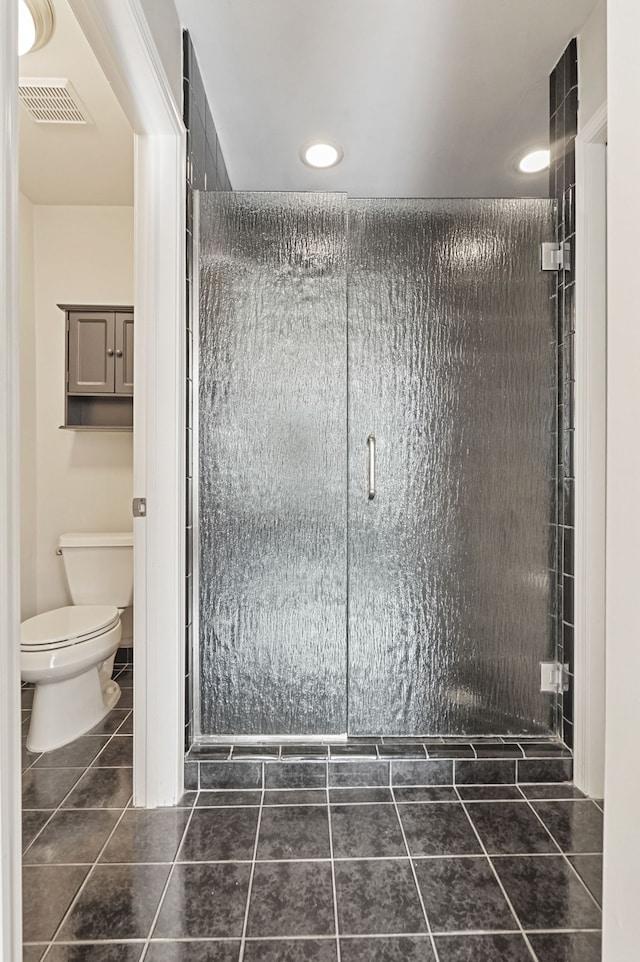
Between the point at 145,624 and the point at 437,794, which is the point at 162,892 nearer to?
the point at 145,624

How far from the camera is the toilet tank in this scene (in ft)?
9.20

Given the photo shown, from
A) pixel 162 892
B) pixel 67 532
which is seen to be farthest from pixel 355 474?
pixel 67 532

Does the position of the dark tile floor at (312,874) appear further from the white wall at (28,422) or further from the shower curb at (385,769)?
the white wall at (28,422)

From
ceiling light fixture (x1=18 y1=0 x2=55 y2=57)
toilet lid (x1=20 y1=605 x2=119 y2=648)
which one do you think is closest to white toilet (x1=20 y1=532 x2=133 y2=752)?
toilet lid (x1=20 y1=605 x2=119 y2=648)

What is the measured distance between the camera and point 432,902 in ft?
4.28

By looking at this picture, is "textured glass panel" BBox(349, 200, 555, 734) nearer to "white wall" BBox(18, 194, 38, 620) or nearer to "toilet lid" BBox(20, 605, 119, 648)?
"toilet lid" BBox(20, 605, 119, 648)

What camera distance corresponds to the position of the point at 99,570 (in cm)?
281

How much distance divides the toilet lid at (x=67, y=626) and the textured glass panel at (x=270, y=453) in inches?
24.4

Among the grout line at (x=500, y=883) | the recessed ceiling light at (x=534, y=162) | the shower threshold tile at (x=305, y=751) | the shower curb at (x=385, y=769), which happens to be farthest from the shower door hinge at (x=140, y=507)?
the recessed ceiling light at (x=534, y=162)

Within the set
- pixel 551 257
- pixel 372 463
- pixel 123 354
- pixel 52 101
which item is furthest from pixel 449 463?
pixel 52 101

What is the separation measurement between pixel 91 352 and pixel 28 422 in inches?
19.9

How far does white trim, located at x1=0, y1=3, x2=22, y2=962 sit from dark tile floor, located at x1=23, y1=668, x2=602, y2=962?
58 cm

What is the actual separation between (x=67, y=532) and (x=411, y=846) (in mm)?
2303

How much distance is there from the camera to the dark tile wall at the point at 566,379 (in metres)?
1.85
